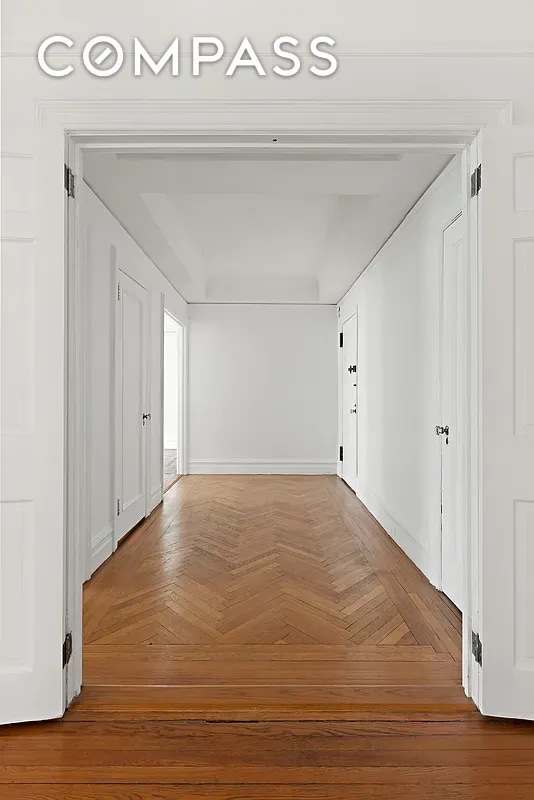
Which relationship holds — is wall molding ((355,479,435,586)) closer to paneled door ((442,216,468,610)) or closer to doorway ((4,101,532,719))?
paneled door ((442,216,468,610))

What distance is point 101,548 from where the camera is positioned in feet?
12.3

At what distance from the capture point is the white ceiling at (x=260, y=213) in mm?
3141

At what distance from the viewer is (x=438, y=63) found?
6.68ft

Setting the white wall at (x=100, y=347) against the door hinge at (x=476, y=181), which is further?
the white wall at (x=100, y=347)

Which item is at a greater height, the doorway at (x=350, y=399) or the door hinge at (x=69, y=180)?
the door hinge at (x=69, y=180)

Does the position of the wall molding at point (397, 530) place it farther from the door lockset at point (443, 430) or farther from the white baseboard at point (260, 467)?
the white baseboard at point (260, 467)

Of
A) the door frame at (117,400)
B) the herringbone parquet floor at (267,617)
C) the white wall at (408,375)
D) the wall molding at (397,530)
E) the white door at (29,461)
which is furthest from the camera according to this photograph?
the door frame at (117,400)

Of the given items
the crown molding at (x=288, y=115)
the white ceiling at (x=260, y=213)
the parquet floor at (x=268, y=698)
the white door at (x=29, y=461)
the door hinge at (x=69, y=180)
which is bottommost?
the parquet floor at (x=268, y=698)

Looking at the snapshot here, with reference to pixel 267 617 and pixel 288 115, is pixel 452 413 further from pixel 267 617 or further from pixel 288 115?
pixel 288 115

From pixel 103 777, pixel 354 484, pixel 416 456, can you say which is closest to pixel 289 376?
pixel 354 484

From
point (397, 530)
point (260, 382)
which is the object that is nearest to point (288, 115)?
point (397, 530)

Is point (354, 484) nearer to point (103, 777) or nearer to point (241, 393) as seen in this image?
point (241, 393)

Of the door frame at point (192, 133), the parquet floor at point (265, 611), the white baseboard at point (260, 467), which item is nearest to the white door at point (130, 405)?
the parquet floor at point (265, 611)

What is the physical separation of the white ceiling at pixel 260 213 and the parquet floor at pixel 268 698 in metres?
2.17
